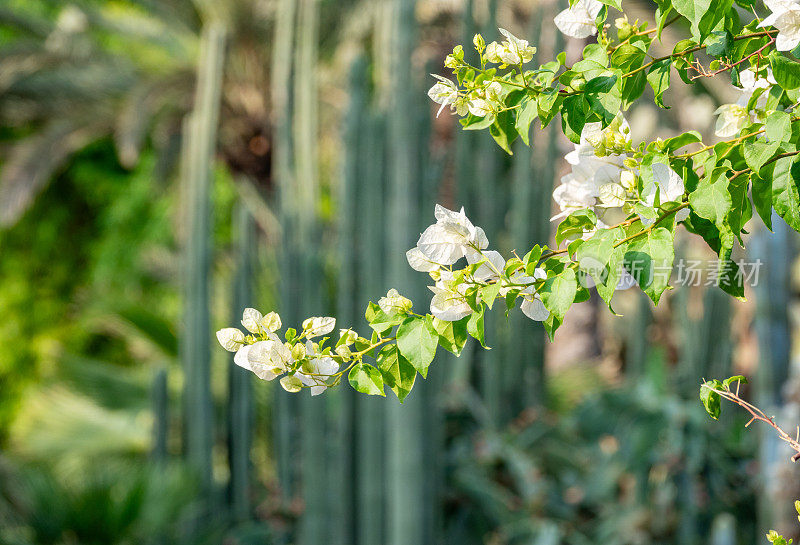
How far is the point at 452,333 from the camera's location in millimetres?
835

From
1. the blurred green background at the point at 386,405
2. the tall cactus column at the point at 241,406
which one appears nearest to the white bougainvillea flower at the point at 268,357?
the blurred green background at the point at 386,405

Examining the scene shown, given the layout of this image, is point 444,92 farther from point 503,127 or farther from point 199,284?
point 199,284

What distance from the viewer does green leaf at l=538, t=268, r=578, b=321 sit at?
77 centimetres

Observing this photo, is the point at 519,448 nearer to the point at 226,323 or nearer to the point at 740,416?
the point at 740,416

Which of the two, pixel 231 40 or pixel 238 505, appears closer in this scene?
pixel 238 505

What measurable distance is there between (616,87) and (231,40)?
548 centimetres

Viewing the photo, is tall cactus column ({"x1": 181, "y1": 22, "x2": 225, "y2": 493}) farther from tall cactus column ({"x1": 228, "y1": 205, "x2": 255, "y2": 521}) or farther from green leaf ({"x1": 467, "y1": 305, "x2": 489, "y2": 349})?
green leaf ({"x1": 467, "y1": 305, "x2": 489, "y2": 349})

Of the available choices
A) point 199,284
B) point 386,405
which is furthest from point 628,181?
point 199,284

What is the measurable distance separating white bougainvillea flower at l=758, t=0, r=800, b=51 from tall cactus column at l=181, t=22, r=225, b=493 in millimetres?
3100

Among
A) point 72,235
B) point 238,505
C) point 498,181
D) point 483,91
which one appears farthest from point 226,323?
point 483,91

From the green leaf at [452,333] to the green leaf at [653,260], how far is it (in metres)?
0.16

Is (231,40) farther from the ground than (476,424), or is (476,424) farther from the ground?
(231,40)

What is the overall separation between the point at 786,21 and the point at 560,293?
0.30m

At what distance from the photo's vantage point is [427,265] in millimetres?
844
